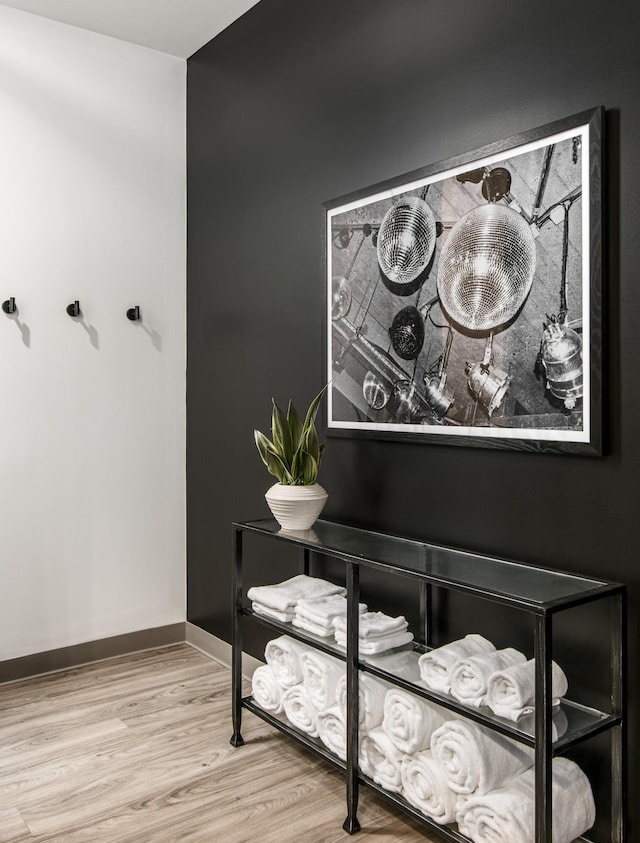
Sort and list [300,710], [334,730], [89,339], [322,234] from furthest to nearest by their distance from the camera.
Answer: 1. [89,339]
2. [322,234]
3. [300,710]
4. [334,730]

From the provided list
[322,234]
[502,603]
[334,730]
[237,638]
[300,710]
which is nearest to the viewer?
[502,603]

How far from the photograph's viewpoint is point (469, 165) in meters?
1.87

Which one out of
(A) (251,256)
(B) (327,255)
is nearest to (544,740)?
(B) (327,255)

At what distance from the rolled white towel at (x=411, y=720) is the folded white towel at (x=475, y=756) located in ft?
0.18

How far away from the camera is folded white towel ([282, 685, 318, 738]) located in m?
2.00

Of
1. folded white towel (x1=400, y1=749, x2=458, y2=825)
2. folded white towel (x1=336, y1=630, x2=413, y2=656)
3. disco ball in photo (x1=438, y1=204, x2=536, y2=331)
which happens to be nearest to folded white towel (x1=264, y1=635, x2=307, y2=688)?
folded white towel (x1=336, y1=630, x2=413, y2=656)

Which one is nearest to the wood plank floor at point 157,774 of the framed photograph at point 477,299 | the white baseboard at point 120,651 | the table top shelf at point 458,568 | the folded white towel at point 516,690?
the white baseboard at point 120,651

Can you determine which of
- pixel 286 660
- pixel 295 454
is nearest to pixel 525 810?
pixel 286 660

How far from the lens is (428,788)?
164 centimetres

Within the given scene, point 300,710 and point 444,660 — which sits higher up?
point 444,660

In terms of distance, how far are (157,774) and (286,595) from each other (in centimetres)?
63

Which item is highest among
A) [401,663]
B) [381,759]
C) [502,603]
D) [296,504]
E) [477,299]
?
[477,299]

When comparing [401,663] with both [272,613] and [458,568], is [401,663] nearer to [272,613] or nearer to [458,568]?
[458,568]

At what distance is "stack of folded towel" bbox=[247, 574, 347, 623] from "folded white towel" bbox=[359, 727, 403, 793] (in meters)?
0.42
